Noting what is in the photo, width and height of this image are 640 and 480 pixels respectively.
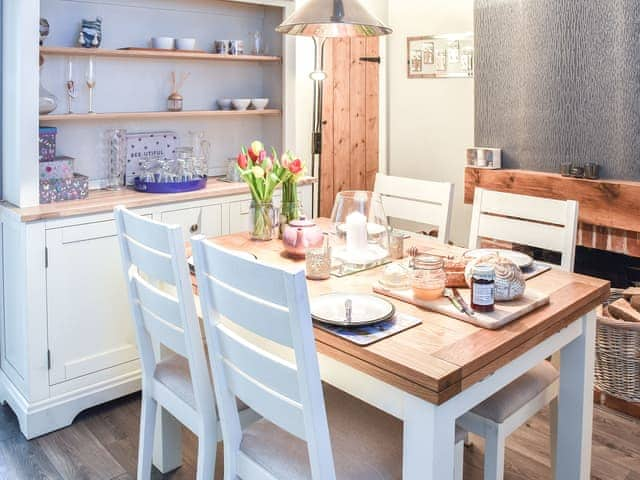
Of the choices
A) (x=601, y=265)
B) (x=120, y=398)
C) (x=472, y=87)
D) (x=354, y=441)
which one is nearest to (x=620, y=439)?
(x=601, y=265)

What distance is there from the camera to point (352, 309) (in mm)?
1666

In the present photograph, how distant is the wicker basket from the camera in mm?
2668

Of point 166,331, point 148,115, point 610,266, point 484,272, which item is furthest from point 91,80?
point 610,266

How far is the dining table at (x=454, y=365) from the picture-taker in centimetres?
134

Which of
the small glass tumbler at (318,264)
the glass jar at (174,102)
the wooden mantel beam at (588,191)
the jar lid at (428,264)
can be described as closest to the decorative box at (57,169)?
the glass jar at (174,102)

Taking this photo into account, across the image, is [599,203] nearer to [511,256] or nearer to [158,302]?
[511,256]

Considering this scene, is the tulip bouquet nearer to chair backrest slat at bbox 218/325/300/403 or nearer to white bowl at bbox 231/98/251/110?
chair backrest slat at bbox 218/325/300/403

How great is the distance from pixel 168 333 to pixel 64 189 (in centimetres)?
119

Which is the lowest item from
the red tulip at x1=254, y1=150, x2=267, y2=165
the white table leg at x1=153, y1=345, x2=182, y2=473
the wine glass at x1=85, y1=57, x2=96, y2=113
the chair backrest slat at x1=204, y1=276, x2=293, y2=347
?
the white table leg at x1=153, y1=345, x2=182, y2=473

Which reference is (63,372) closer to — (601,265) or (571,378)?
(571,378)

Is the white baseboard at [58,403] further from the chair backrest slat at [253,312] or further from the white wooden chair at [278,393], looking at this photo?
the chair backrest slat at [253,312]

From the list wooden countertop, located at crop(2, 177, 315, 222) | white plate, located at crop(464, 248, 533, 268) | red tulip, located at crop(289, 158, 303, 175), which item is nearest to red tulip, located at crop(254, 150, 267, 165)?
red tulip, located at crop(289, 158, 303, 175)

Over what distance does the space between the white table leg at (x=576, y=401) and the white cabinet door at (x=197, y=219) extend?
172 cm

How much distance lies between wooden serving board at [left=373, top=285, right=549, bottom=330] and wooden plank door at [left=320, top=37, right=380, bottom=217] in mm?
2569
